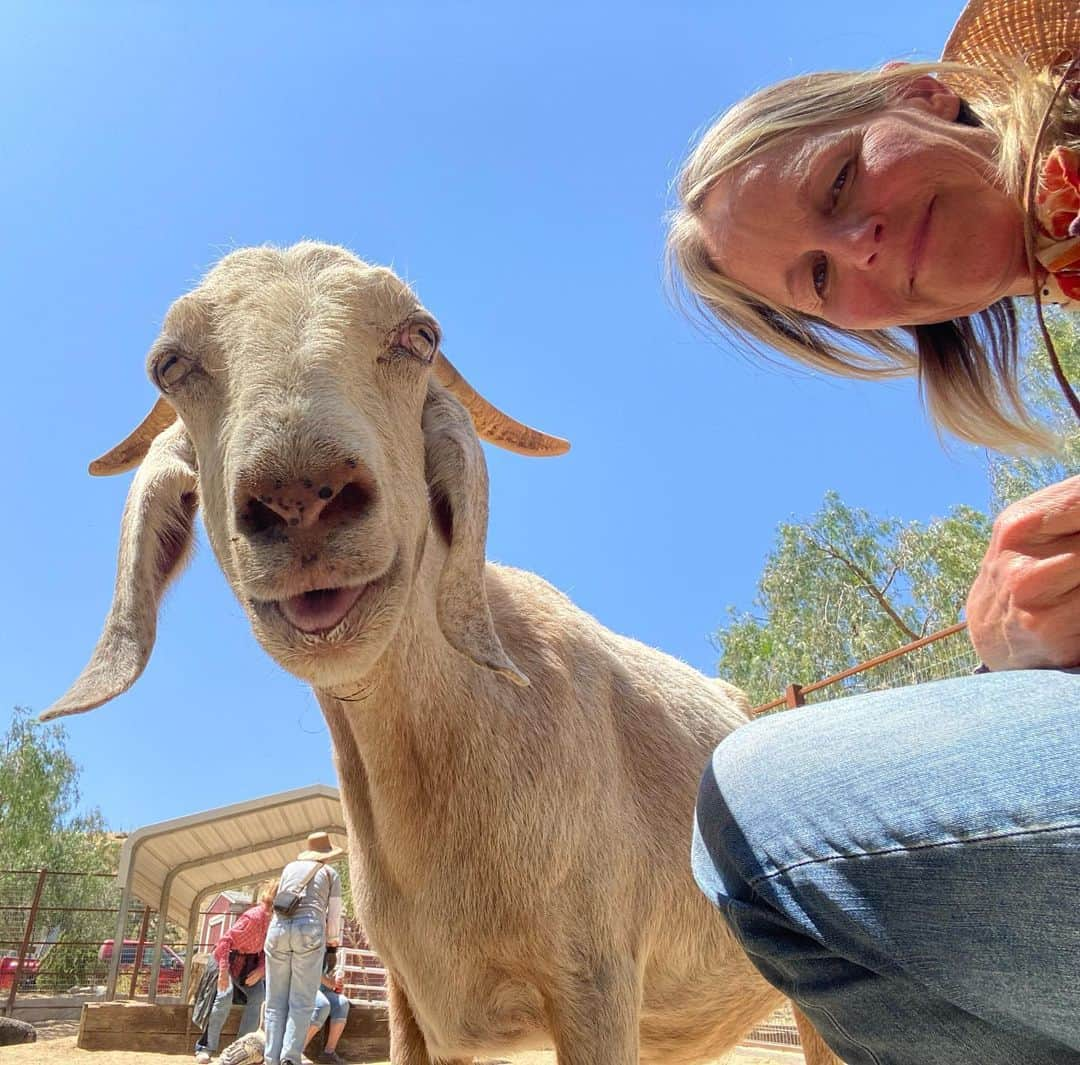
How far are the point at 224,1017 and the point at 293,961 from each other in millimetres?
3185

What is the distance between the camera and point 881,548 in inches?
1057

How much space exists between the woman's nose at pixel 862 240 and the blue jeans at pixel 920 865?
127 cm

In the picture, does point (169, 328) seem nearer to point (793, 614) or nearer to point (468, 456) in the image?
point (468, 456)

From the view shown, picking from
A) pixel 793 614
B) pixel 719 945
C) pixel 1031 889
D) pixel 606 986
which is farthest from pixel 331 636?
pixel 793 614

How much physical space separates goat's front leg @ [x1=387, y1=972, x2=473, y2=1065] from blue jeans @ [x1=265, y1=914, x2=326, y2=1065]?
505cm

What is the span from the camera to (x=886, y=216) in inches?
77.6

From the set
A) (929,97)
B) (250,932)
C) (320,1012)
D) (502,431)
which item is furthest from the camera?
(250,932)

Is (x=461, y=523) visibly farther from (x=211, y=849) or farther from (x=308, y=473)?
(x=211, y=849)

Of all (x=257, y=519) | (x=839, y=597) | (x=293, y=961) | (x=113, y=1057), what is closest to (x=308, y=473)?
(x=257, y=519)

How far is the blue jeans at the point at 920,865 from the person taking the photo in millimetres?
777

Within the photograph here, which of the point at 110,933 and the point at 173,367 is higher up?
the point at 173,367

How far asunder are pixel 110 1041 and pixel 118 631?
36.6 feet

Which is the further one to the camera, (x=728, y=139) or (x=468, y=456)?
(x=468, y=456)

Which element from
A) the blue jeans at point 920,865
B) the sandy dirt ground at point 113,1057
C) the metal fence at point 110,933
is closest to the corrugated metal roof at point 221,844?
the metal fence at point 110,933
